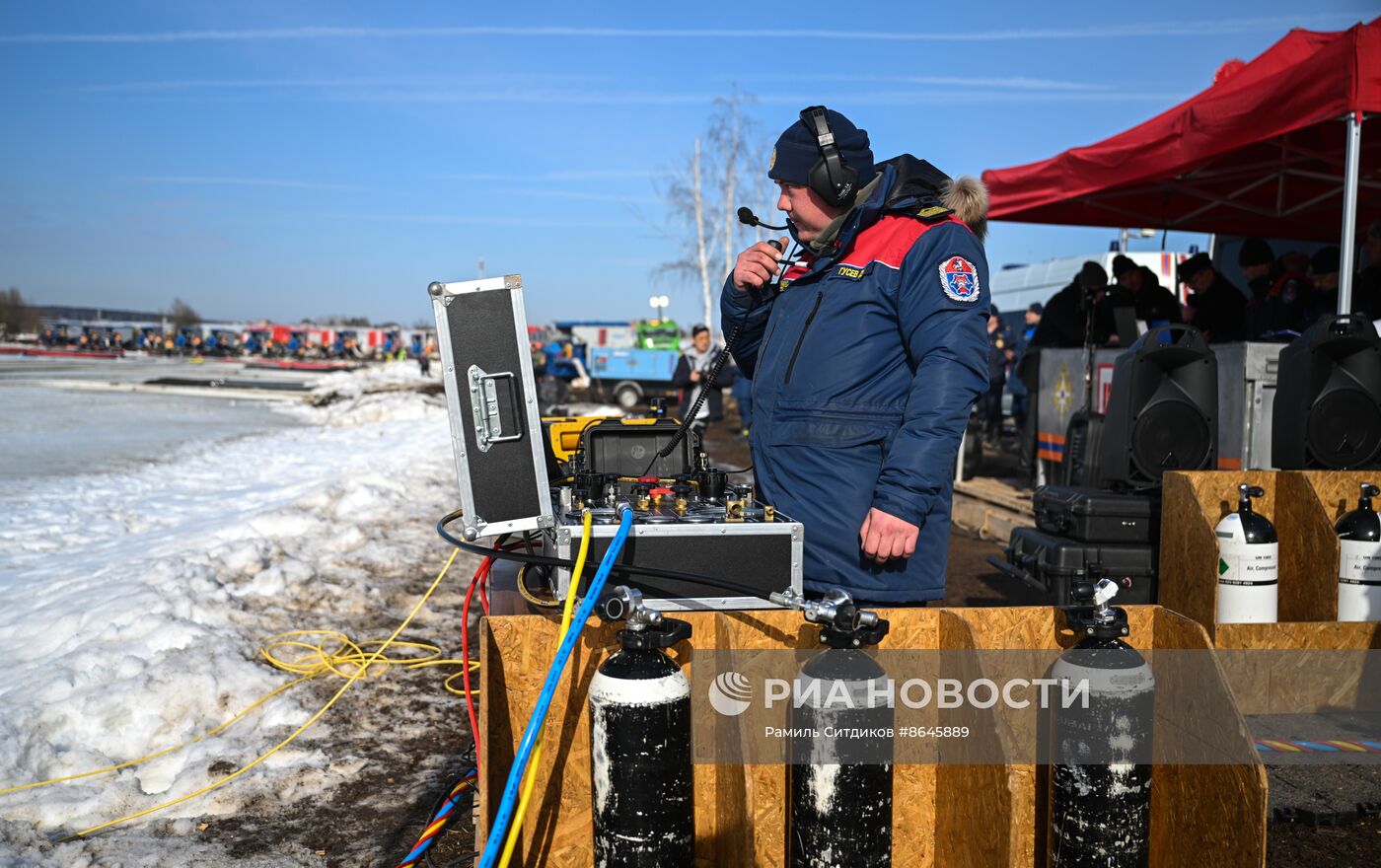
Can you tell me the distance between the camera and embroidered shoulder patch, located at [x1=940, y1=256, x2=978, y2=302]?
245 cm

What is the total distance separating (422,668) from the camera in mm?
4941

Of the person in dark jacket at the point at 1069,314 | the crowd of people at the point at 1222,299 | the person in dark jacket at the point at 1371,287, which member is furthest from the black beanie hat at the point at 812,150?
the person in dark jacket at the point at 1069,314

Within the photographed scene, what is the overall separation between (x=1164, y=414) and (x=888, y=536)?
3.01 m

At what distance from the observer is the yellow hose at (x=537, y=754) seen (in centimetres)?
204

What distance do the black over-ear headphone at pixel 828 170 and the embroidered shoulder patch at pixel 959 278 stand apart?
1.15 feet

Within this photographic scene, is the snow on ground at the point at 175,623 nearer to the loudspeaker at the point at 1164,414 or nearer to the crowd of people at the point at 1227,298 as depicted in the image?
the loudspeaker at the point at 1164,414

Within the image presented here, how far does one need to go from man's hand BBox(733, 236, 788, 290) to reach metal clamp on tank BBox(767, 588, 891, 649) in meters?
1.02

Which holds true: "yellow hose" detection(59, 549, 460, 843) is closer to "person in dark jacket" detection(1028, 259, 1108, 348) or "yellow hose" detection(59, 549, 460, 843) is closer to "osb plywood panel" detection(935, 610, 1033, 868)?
"osb plywood panel" detection(935, 610, 1033, 868)

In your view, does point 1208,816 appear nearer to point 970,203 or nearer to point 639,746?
point 639,746

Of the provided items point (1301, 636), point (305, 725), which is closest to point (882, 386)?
point (1301, 636)

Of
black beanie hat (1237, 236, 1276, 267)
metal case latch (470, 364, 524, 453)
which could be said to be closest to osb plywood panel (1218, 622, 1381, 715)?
metal case latch (470, 364, 524, 453)

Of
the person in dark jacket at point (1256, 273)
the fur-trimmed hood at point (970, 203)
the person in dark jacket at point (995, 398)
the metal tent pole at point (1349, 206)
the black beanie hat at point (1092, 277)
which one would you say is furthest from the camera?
the person in dark jacket at point (995, 398)

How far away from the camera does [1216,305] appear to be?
7914mm

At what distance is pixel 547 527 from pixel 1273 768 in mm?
2808
